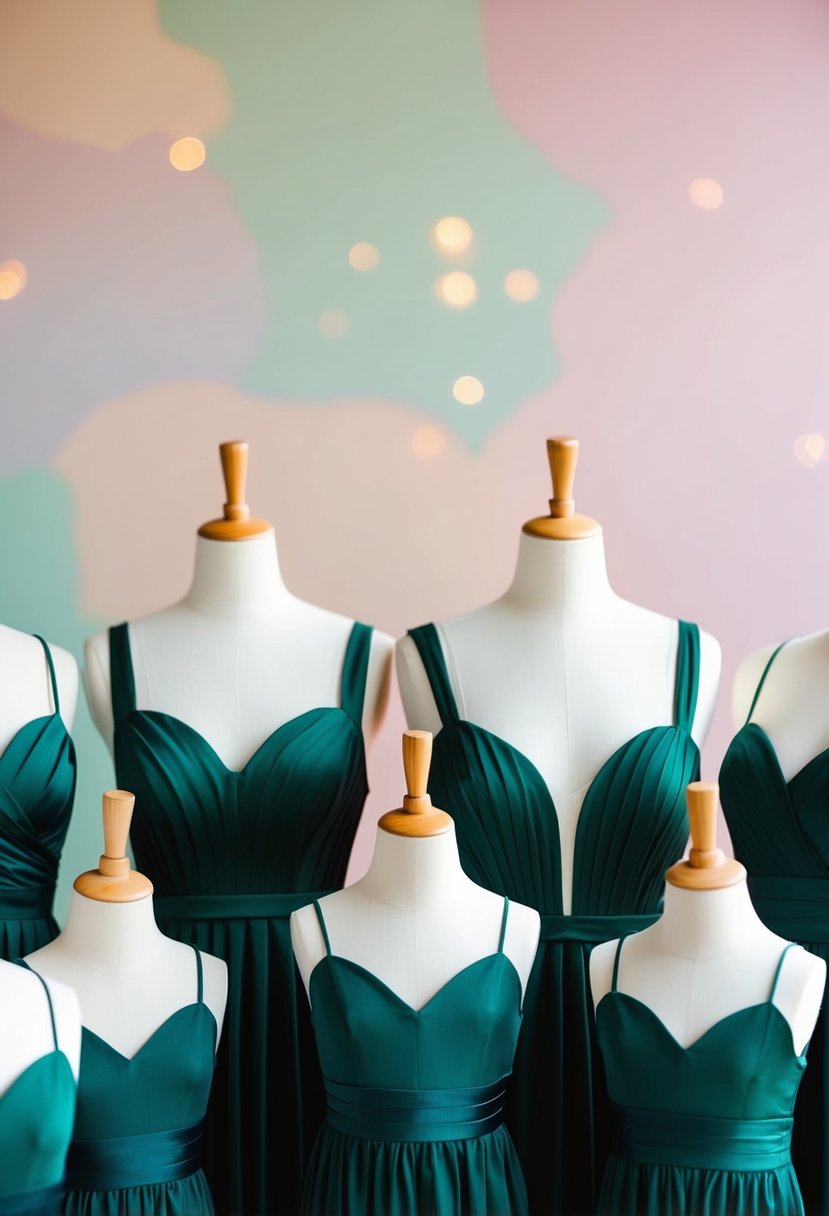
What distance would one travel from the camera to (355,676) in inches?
97.4

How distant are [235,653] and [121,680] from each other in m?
0.18

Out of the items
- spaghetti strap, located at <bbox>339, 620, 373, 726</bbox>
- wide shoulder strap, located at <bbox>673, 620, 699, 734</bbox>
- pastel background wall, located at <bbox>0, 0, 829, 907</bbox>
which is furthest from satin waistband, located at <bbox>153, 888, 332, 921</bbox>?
pastel background wall, located at <bbox>0, 0, 829, 907</bbox>

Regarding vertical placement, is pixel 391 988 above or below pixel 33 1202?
above

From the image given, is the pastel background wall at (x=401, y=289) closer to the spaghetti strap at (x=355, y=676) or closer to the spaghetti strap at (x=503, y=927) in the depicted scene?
the spaghetti strap at (x=355, y=676)

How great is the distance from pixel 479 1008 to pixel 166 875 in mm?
615

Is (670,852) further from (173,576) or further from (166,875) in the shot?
(173,576)

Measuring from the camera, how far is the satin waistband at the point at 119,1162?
6.72 feet

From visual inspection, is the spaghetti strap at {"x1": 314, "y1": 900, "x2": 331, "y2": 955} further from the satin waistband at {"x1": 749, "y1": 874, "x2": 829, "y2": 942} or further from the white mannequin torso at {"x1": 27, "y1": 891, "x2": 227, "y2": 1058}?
the satin waistband at {"x1": 749, "y1": 874, "x2": 829, "y2": 942}

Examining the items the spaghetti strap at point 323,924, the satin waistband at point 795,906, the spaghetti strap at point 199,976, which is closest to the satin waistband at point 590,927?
the satin waistband at point 795,906

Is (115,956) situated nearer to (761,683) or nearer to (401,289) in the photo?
(761,683)

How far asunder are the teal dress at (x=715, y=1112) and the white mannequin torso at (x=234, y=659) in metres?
0.72

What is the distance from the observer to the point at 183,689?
2459mm

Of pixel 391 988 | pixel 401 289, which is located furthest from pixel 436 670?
pixel 401 289

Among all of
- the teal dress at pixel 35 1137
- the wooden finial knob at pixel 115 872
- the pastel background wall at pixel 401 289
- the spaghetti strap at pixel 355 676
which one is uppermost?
the pastel background wall at pixel 401 289
